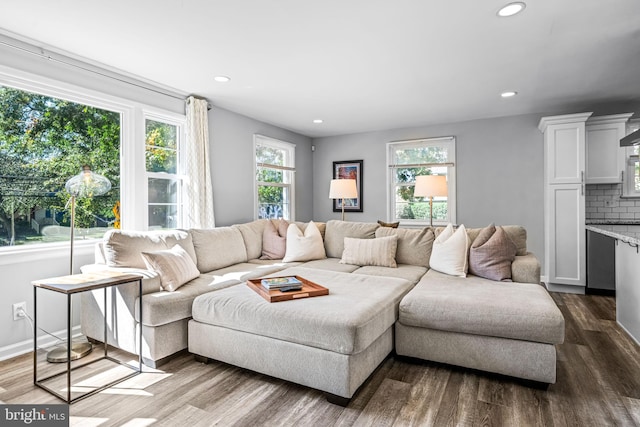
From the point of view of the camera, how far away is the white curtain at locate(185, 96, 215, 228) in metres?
3.91

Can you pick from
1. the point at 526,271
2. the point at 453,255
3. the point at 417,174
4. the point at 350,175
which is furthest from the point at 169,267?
the point at 417,174

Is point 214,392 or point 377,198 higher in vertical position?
point 377,198

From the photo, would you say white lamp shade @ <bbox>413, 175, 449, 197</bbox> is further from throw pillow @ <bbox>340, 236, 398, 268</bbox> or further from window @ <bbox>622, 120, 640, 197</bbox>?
window @ <bbox>622, 120, 640, 197</bbox>

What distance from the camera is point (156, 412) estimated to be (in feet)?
6.11

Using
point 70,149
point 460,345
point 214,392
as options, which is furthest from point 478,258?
point 70,149

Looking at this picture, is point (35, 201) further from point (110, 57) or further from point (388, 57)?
point (388, 57)

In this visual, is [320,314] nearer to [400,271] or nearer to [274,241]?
[400,271]

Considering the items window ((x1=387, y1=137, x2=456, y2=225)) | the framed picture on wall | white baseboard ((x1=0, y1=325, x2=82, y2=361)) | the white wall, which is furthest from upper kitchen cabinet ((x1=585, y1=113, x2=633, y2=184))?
white baseboard ((x1=0, y1=325, x2=82, y2=361))

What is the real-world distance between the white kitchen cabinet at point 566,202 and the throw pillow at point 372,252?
2.27 meters

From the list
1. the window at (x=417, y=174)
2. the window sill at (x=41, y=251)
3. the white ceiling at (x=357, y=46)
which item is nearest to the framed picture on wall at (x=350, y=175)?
the window at (x=417, y=174)

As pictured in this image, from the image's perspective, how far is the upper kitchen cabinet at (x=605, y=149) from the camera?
4219 mm

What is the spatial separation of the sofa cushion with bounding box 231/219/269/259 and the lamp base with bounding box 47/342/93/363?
5.40ft

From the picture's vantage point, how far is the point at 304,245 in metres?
3.85

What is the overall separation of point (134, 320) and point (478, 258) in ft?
8.87
